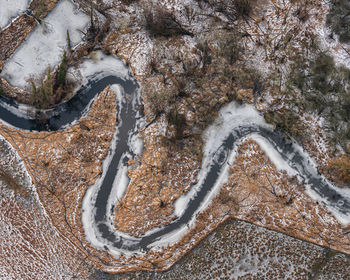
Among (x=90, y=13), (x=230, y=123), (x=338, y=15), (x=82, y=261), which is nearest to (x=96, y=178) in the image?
(x=82, y=261)

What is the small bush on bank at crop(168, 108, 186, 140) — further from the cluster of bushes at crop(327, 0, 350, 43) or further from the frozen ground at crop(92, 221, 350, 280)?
the cluster of bushes at crop(327, 0, 350, 43)

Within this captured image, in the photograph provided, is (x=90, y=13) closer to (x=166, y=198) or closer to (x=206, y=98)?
(x=206, y=98)

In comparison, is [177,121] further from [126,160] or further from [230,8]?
[230,8]

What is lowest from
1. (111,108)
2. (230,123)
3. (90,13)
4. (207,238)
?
(207,238)

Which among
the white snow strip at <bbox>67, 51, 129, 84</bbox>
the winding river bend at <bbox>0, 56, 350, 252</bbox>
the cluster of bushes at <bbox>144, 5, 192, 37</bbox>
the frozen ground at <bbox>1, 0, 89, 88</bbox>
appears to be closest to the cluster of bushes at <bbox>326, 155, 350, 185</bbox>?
the winding river bend at <bbox>0, 56, 350, 252</bbox>

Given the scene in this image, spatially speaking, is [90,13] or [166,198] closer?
[166,198]

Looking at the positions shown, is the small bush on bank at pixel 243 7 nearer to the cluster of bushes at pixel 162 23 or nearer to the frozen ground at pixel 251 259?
the cluster of bushes at pixel 162 23

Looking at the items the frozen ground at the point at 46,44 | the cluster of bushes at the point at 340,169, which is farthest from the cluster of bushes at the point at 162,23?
the cluster of bushes at the point at 340,169
